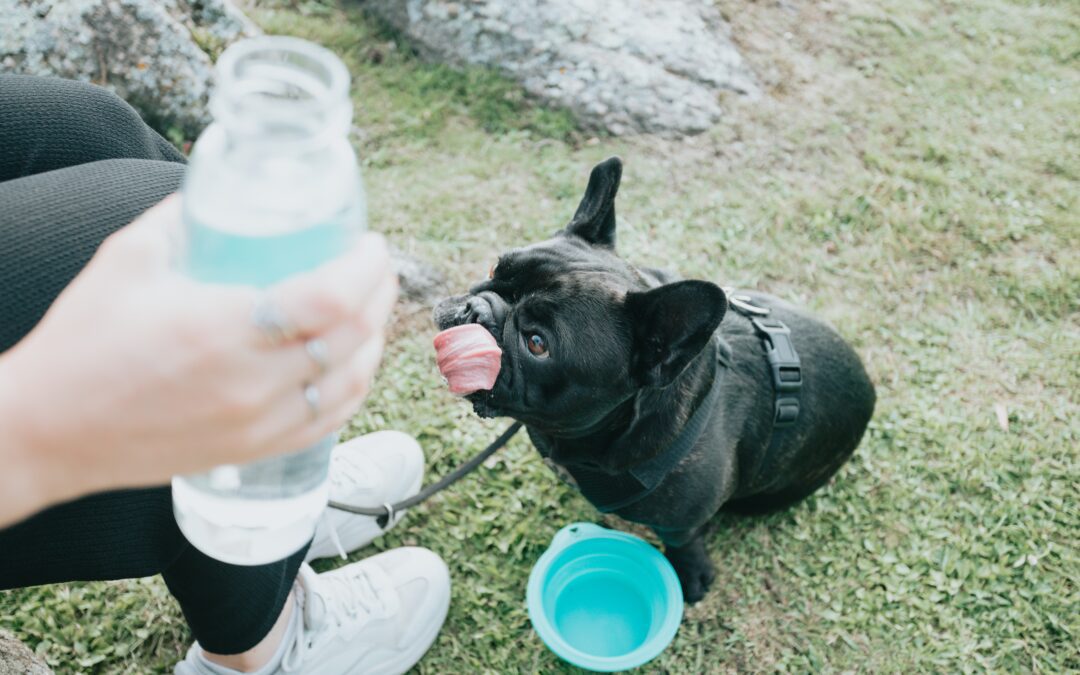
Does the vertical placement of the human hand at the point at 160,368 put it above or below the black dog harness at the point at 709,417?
above

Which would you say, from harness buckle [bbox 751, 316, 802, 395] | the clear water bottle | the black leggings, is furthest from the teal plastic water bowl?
the clear water bottle

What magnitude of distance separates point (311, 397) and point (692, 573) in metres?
2.49

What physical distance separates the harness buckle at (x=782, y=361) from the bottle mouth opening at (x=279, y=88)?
2.15 metres

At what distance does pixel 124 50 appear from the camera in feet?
14.2

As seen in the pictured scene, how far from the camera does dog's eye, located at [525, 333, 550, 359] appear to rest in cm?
242

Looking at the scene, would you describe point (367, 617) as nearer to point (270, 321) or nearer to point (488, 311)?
point (488, 311)

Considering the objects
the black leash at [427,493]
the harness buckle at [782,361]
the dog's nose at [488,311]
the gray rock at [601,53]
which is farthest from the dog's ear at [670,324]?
the gray rock at [601,53]

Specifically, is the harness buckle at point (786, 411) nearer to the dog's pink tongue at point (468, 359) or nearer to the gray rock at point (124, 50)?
the dog's pink tongue at point (468, 359)

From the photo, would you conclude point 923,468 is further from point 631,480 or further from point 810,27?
point 810,27

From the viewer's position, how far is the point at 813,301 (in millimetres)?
4270

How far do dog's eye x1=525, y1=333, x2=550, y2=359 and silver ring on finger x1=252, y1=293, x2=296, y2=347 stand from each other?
153 cm

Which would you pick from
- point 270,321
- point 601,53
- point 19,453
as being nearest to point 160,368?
point 270,321

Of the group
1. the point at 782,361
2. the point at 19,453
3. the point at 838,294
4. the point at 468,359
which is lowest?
the point at 838,294

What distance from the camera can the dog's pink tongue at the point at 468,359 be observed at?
2289mm
